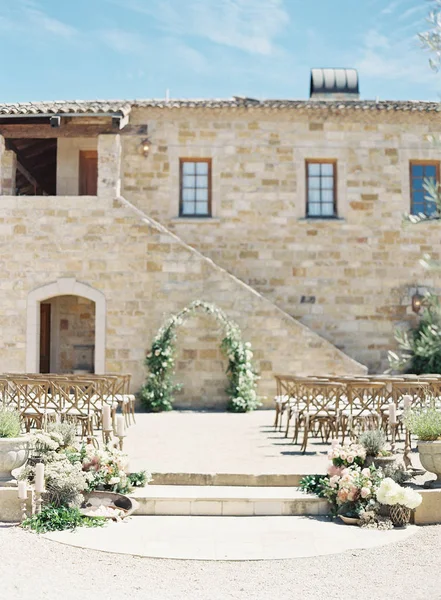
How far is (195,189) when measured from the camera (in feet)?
50.5

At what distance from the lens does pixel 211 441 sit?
937cm

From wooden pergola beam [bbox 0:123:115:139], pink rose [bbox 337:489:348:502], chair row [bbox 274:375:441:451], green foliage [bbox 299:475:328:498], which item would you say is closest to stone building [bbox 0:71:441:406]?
wooden pergola beam [bbox 0:123:115:139]

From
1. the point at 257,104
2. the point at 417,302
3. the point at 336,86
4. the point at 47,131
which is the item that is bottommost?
the point at 417,302

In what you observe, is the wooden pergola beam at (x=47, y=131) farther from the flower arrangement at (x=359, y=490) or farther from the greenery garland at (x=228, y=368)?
the flower arrangement at (x=359, y=490)

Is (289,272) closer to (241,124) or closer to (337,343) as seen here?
(337,343)

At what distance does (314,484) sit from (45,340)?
990 centimetres

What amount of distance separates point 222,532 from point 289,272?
952cm

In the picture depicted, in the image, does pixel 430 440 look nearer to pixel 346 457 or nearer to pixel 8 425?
pixel 346 457

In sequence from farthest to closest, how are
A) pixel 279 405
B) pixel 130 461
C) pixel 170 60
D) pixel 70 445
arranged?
pixel 170 60 < pixel 279 405 < pixel 130 461 < pixel 70 445

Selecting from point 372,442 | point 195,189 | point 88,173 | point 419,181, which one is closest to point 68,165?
point 88,173

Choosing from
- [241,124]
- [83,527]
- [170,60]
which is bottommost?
[83,527]

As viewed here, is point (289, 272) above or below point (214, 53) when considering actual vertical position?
below

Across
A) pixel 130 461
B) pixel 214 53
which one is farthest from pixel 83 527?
pixel 214 53

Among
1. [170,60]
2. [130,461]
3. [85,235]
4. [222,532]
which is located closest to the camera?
[222,532]
